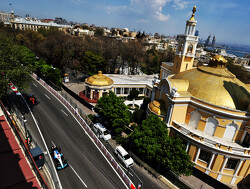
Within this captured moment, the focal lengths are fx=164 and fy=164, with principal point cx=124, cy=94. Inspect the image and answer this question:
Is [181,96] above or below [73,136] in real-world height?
above

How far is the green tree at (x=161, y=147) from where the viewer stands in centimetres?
2133

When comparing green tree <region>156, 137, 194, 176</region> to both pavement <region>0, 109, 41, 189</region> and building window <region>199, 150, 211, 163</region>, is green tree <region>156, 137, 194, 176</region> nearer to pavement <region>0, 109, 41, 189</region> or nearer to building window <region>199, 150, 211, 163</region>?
building window <region>199, 150, 211, 163</region>

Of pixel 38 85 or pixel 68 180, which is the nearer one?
pixel 68 180

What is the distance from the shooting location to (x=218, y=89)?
2661 centimetres

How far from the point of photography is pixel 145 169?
2575 centimetres

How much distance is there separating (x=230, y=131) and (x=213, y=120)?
2.90 metres

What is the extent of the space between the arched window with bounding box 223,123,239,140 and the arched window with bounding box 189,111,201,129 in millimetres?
4267

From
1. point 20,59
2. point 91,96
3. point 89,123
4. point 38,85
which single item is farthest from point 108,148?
point 38,85

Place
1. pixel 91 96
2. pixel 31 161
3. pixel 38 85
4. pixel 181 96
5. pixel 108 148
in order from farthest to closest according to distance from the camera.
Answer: pixel 38 85 < pixel 91 96 < pixel 108 148 < pixel 181 96 < pixel 31 161

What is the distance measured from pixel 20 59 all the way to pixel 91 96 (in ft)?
60.9

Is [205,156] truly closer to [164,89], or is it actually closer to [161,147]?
[161,147]

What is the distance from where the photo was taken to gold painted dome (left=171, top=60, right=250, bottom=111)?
83.3 feet

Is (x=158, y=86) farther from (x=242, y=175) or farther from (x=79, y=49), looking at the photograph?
(x=79, y=49)

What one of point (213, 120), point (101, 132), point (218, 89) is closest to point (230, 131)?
point (213, 120)
